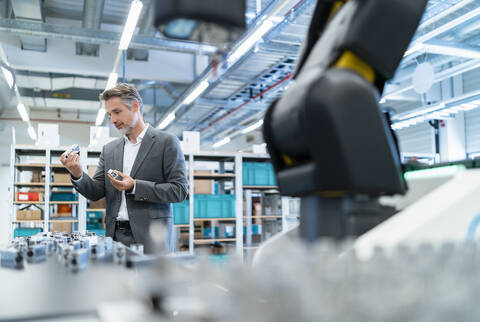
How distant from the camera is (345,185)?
2.11 feet

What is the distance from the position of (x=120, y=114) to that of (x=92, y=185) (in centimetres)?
36

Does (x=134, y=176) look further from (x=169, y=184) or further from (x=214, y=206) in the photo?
(x=214, y=206)

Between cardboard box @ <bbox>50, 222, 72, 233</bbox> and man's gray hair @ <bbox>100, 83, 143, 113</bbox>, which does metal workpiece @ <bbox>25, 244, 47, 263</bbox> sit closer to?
man's gray hair @ <bbox>100, 83, 143, 113</bbox>

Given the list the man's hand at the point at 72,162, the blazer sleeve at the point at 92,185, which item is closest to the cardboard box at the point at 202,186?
the blazer sleeve at the point at 92,185

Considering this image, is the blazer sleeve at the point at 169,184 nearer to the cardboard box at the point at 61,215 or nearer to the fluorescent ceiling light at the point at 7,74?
the fluorescent ceiling light at the point at 7,74

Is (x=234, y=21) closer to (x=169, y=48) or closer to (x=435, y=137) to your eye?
(x=169, y=48)

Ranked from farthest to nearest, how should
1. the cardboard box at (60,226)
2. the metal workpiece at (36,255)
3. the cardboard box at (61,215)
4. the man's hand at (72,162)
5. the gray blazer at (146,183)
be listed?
the cardboard box at (61,215) < the cardboard box at (60,226) < the gray blazer at (146,183) < the man's hand at (72,162) < the metal workpiece at (36,255)

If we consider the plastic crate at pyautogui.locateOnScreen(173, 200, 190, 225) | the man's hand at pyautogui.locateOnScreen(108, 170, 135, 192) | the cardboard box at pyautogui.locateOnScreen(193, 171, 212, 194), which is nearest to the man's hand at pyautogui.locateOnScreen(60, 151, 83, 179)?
the man's hand at pyautogui.locateOnScreen(108, 170, 135, 192)

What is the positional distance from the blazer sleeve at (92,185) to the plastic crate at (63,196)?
407 centimetres

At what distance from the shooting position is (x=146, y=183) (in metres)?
1.86

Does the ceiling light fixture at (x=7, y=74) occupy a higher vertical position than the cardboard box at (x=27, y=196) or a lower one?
higher

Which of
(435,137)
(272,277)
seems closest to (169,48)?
(435,137)

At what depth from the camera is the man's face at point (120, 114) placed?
2051mm

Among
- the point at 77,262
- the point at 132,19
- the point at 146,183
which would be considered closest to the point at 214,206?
the point at 132,19
